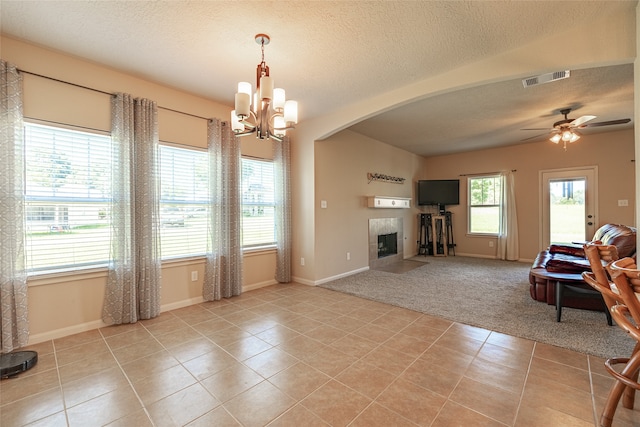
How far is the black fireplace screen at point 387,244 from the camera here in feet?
19.5

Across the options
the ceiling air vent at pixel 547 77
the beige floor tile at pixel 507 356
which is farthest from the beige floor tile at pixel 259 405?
the ceiling air vent at pixel 547 77

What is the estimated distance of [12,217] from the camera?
2314mm

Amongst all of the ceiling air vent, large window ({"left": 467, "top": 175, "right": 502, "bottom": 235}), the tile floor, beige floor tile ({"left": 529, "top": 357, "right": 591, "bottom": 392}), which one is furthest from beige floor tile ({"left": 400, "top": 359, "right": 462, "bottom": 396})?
large window ({"left": 467, "top": 175, "right": 502, "bottom": 235})

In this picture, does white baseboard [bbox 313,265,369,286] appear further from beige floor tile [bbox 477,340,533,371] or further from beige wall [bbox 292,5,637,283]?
beige floor tile [bbox 477,340,533,371]

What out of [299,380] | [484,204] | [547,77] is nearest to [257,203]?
[299,380]

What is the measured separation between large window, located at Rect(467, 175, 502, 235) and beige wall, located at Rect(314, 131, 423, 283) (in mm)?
2394

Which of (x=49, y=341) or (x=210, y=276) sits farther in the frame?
(x=210, y=276)

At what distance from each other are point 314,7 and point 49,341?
380 cm

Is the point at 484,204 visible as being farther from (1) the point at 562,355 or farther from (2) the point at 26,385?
(2) the point at 26,385

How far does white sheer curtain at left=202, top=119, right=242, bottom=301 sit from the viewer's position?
3.62 metres

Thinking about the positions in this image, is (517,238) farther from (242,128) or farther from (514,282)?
(242,128)

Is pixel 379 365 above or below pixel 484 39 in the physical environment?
below

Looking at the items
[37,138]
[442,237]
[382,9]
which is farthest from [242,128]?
[442,237]

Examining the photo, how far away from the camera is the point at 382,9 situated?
2.01 metres
